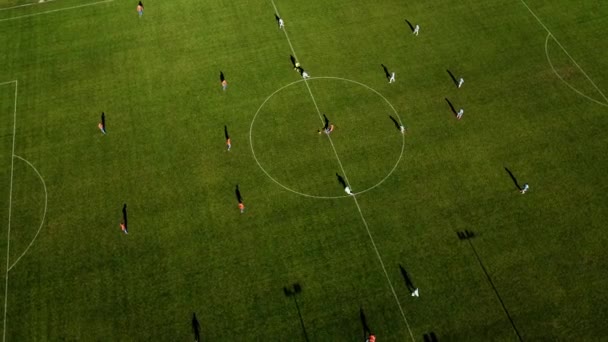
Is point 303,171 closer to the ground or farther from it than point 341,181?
farther from it

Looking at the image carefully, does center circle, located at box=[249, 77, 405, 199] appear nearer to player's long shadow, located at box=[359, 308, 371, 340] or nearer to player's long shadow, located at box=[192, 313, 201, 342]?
player's long shadow, located at box=[359, 308, 371, 340]

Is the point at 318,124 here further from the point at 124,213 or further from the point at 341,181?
the point at 124,213

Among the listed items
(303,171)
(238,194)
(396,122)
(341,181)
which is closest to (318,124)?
(303,171)

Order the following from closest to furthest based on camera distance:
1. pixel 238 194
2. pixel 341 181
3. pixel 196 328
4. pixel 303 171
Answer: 1. pixel 196 328
2. pixel 238 194
3. pixel 341 181
4. pixel 303 171

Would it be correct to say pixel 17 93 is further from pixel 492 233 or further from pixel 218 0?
pixel 492 233

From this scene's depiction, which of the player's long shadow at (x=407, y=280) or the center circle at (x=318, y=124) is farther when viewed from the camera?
the center circle at (x=318, y=124)

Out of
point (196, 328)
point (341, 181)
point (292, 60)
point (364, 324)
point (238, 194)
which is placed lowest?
point (364, 324)

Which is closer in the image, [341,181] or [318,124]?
[341,181]

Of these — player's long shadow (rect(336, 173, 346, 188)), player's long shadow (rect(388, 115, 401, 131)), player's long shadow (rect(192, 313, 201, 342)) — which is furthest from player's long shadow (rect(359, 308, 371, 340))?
player's long shadow (rect(388, 115, 401, 131))

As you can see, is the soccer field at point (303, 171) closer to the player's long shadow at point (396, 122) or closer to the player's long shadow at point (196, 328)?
the player's long shadow at point (196, 328)

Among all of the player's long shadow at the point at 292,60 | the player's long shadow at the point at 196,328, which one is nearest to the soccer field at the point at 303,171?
the player's long shadow at the point at 196,328
